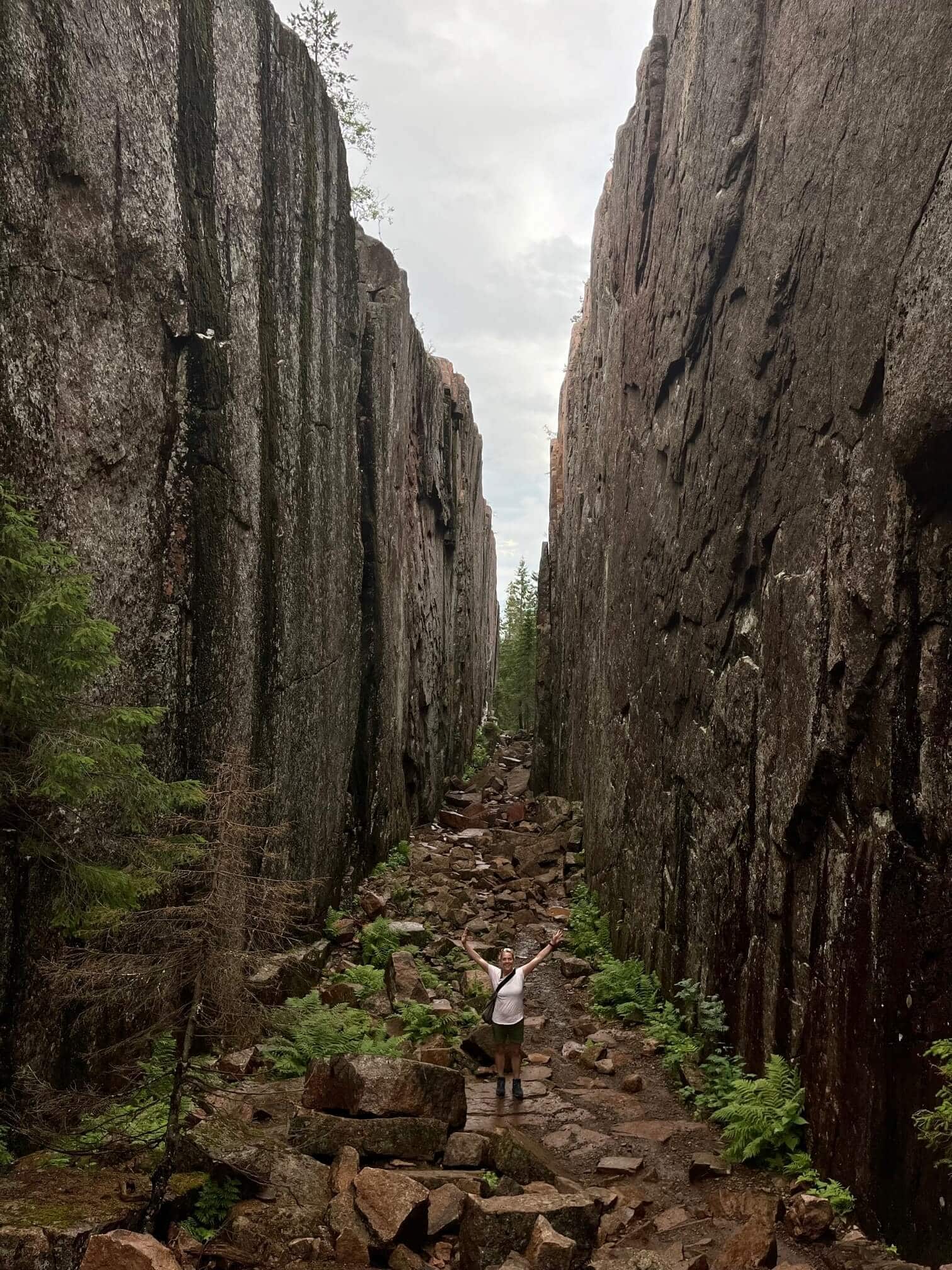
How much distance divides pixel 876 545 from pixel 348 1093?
6244 millimetres

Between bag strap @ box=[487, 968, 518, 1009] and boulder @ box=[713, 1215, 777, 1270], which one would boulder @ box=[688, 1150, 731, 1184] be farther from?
bag strap @ box=[487, 968, 518, 1009]

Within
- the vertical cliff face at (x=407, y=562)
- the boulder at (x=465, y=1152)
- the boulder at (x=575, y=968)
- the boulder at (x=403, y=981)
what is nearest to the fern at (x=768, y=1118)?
the boulder at (x=465, y=1152)

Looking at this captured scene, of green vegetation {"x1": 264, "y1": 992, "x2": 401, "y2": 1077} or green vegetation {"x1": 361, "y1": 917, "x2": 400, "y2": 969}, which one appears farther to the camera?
green vegetation {"x1": 361, "y1": 917, "x2": 400, "y2": 969}

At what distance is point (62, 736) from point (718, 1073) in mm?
7327

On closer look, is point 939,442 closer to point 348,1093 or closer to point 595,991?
point 348,1093

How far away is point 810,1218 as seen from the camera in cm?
657

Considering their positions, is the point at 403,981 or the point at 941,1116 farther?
the point at 403,981

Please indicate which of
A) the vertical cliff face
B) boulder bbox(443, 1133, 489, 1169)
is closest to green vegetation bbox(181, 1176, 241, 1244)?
boulder bbox(443, 1133, 489, 1169)

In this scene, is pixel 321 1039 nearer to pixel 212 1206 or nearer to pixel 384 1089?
pixel 384 1089

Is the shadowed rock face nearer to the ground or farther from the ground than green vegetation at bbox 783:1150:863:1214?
farther from the ground

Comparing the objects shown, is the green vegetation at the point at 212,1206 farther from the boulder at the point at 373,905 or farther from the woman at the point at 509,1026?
the boulder at the point at 373,905

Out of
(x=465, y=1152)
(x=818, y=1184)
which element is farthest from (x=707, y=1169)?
(x=465, y=1152)

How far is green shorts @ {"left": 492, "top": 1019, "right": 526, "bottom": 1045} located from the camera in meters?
9.80

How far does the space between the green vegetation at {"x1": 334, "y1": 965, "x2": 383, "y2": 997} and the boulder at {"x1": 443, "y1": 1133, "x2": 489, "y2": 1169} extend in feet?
15.5
